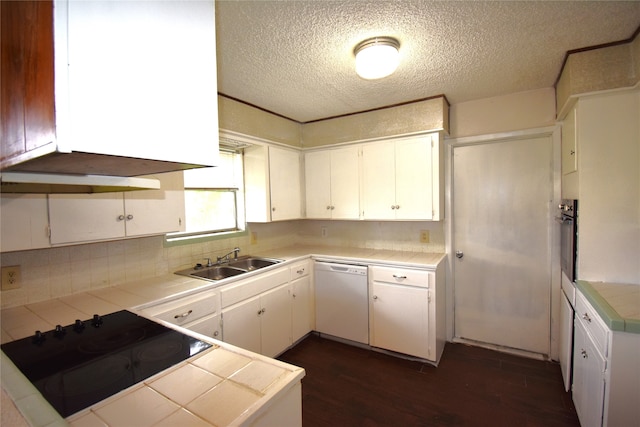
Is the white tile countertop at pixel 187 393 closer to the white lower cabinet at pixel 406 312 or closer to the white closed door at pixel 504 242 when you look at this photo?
the white lower cabinet at pixel 406 312

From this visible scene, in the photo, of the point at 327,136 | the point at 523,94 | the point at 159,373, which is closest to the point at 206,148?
the point at 159,373

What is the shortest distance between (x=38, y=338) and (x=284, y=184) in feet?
7.51

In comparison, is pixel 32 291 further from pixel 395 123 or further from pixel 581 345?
pixel 581 345

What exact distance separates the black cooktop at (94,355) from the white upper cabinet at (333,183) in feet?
7.14

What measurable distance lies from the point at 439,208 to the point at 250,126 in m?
1.94

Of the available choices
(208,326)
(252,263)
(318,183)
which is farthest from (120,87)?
(318,183)

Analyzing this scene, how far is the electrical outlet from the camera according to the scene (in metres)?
1.68

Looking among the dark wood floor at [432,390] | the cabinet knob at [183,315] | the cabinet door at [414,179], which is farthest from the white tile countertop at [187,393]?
the cabinet door at [414,179]

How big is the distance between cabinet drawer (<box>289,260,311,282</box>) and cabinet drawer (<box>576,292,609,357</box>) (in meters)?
2.15

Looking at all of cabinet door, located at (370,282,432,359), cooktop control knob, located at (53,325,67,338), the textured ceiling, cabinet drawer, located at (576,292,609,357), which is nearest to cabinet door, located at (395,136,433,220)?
the textured ceiling

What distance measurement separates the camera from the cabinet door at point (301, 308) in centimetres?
296

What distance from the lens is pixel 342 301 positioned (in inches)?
119

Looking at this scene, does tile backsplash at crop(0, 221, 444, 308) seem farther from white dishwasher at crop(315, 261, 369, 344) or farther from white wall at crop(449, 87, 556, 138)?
white wall at crop(449, 87, 556, 138)

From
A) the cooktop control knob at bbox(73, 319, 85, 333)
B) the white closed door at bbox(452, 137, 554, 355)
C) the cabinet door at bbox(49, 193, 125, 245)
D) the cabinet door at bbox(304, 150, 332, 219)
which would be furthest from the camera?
the cabinet door at bbox(304, 150, 332, 219)
